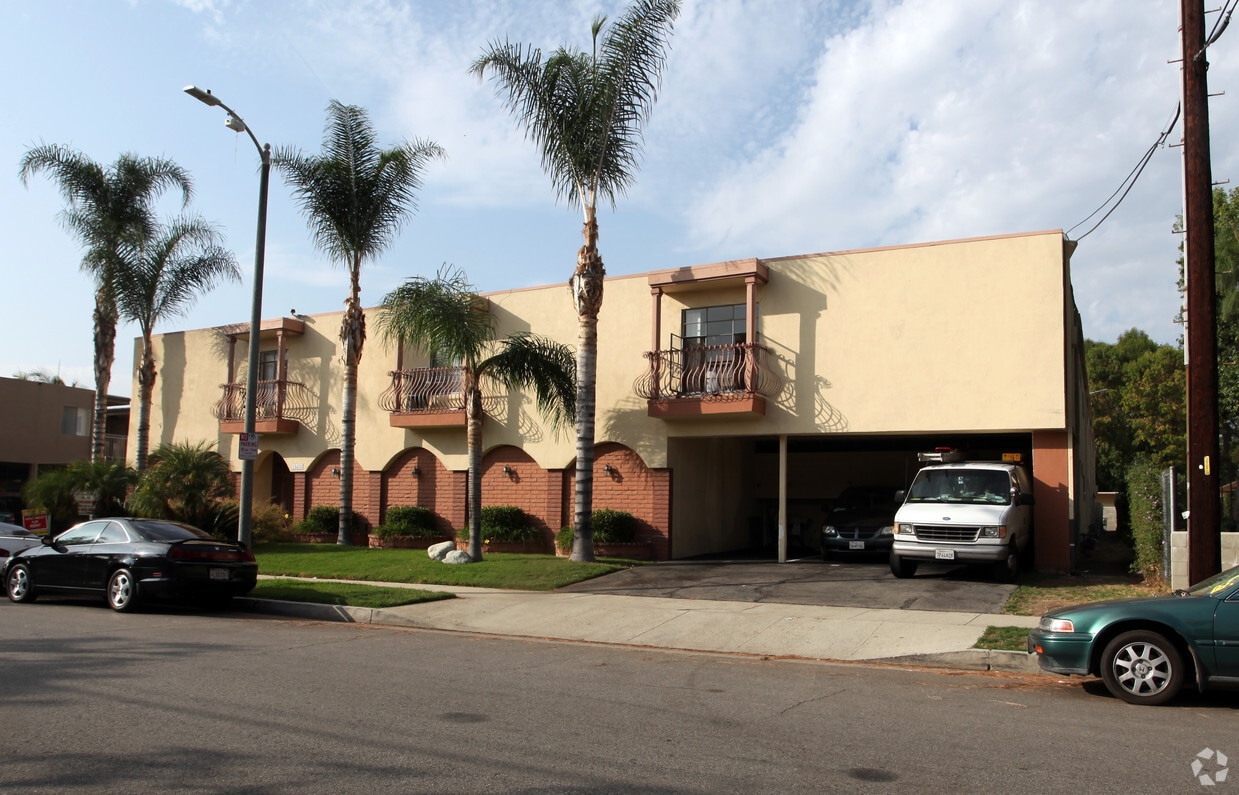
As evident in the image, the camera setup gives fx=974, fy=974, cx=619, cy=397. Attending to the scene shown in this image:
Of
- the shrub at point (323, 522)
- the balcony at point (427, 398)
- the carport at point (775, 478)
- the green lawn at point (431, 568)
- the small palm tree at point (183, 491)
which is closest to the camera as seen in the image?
the green lawn at point (431, 568)

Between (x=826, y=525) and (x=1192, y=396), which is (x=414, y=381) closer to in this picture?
(x=826, y=525)

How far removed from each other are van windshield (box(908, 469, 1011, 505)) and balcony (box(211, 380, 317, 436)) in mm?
15670

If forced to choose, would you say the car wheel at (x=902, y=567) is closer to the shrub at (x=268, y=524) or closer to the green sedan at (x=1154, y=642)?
the green sedan at (x=1154, y=642)

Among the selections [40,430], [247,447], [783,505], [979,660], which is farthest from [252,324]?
[40,430]

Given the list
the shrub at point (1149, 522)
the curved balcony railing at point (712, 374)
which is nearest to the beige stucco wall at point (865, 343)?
the curved balcony railing at point (712, 374)

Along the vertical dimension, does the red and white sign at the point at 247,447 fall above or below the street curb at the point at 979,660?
above

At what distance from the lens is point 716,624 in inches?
482

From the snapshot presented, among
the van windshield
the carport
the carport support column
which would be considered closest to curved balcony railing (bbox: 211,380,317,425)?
the carport

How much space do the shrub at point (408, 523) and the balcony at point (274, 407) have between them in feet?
14.3

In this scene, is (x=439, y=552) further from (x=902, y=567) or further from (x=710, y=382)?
(x=902, y=567)

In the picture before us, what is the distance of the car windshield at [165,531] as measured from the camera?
13906 millimetres

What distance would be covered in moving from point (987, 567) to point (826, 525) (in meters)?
4.12

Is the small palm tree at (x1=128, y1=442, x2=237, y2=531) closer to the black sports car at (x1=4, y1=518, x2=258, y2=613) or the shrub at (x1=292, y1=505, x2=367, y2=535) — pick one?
the shrub at (x1=292, y1=505, x2=367, y2=535)

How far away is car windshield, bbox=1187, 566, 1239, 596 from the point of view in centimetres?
779
